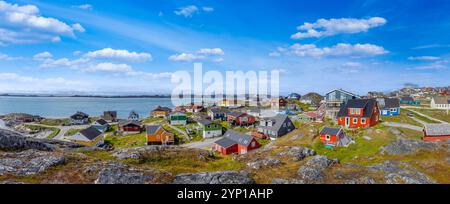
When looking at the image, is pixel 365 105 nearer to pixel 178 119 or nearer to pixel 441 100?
pixel 178 119

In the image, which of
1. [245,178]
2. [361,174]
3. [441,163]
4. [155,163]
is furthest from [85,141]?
[441,163]

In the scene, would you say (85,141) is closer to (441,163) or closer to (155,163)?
(155,163)

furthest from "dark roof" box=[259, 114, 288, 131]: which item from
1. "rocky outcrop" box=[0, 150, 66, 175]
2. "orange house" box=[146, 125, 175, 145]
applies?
"rocky outcrop" box=[0, 150, 66, 175]

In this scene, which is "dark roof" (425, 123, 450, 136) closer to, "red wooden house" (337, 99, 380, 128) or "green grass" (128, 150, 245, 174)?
"red wooden house" (337, 99, 380, 128)

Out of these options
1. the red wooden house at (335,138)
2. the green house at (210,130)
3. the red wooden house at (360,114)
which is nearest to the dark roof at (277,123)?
the red wooden house at (360,114)

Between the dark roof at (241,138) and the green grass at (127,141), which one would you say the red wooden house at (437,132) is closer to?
the dark roof at (241,138)
